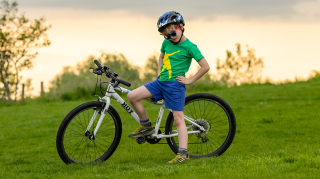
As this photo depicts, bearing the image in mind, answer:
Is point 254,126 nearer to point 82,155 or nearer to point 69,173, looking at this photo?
point 82,155

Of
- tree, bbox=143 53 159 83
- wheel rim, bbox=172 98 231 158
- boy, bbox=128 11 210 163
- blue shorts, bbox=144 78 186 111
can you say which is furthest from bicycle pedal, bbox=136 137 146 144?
tree, bbox=143 53 159 83

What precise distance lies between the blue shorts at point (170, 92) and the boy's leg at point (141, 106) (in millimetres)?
92

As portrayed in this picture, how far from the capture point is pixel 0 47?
32.1 metres

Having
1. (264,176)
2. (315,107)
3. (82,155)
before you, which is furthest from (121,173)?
(315,107)

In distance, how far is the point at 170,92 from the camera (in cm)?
514

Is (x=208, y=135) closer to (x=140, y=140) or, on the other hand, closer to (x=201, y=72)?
(x=140, y=140)

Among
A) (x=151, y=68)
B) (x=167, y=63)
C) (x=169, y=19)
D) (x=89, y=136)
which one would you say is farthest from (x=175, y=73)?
(x=151, y=68)

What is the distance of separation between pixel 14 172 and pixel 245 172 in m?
3.23

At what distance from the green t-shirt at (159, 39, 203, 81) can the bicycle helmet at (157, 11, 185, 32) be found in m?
0.30

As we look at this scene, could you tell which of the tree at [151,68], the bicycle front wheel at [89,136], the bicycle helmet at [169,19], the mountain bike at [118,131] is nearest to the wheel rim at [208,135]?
the mountain bike at [118,131]

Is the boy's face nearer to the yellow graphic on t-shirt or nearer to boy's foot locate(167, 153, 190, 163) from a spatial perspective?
the yellow graphic on t-shirt

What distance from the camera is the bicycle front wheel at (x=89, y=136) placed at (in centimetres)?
510

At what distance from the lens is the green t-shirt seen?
5078 mm

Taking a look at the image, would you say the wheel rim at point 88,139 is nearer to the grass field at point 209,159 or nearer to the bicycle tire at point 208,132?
the grass field at point 209,159
